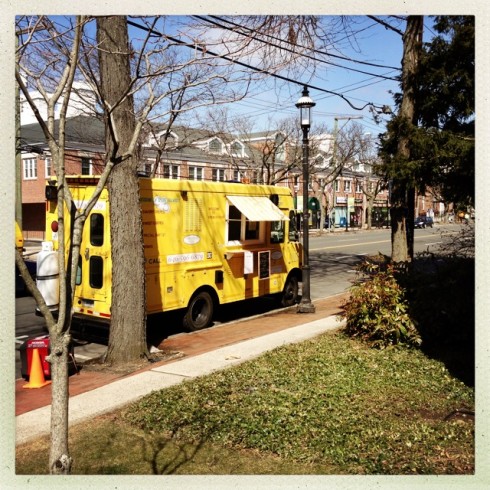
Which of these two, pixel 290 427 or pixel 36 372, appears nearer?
pixel 290 427

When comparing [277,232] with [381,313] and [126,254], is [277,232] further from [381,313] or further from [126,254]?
[126,254]

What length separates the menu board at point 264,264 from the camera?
12281mm

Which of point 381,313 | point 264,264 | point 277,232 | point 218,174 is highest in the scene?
point 218,174

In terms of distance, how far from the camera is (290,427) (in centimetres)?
537

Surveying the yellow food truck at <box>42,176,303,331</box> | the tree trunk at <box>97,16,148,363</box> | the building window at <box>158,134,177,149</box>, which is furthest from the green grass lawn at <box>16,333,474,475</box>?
the building window at <box>158,134,177,149</box>

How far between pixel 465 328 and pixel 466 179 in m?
2.27

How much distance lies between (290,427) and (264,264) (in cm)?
718

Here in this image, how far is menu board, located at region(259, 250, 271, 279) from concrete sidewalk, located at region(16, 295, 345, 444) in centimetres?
99

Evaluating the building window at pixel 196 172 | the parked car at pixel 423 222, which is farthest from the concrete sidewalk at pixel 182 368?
the parked car at pixel 423 222

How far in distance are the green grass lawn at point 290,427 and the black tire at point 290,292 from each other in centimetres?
605

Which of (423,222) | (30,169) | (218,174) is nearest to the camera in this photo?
(218,174)

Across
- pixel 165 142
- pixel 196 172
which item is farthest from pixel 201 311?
pixel 196 172

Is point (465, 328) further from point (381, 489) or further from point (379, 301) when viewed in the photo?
point (381, 489)

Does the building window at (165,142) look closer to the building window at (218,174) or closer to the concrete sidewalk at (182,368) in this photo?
the concrete sidewalk at (182,368)
